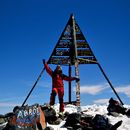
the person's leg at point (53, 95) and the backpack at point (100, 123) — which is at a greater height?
the person's leg at point (53, 95)

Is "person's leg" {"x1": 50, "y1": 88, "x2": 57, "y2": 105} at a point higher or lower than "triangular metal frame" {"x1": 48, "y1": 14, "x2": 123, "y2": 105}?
lower

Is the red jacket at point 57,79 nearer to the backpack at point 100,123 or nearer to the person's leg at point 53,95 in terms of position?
the person's leg at point 53,95

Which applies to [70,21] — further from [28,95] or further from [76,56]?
[28,95]

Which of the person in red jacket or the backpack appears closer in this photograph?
the backpack

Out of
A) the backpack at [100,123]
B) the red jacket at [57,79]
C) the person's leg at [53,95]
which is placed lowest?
the backpack at [100,123]

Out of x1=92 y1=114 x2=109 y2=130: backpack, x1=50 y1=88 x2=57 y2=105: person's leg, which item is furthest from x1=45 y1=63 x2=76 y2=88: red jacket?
x1=92 y1=114 x2=109 y2=130: backpack

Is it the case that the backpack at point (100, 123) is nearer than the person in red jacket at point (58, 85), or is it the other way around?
the backpack at point (100, 123)

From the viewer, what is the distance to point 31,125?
12.0 meters

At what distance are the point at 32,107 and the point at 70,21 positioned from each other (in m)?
8.23

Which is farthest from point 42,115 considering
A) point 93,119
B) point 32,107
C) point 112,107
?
point 112,107

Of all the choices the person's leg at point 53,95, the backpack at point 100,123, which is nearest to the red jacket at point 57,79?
the person's leg at point 53,95

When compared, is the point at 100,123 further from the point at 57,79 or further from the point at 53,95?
the point at 57,79

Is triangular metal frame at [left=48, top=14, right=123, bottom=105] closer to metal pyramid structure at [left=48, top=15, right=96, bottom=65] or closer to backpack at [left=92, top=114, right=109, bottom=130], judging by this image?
metal pyramid structure at [left=48, top=15, right=96, bottom=65]

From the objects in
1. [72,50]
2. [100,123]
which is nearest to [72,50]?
[72,50]
